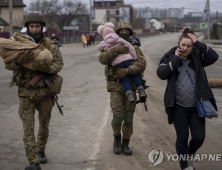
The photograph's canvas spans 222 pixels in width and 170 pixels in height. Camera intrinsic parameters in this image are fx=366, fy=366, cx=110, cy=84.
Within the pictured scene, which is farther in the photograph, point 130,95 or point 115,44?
point 115,44

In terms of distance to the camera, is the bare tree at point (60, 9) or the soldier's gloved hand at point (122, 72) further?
the bare tree at point (60, 9)

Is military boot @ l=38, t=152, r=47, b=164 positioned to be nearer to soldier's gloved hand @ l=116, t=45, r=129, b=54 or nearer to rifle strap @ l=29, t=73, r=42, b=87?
rifle strap @ l=29, t=73, r=42, b=87

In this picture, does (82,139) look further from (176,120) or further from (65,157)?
(176,120)

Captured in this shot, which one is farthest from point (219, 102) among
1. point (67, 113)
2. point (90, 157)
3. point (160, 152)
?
point (90, 157)

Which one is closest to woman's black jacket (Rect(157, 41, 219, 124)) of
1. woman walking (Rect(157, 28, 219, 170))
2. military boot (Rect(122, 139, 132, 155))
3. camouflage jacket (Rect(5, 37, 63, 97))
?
woman walking (Rect(157, 28, 219, 170))

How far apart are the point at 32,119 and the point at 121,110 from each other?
1.33 meters

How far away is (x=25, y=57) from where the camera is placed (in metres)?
4.43

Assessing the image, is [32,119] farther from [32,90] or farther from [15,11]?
[15,11]

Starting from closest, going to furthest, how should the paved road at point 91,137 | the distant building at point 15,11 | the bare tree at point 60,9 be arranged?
1. the paved road at point 91,137
2. the distant building at point 15,11
3. the bare tree at point 60,9

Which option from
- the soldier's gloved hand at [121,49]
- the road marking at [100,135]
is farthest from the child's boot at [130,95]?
the road marking at [100,135]

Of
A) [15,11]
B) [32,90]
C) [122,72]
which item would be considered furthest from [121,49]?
[15,11]

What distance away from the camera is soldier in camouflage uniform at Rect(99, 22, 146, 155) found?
520 centimetres

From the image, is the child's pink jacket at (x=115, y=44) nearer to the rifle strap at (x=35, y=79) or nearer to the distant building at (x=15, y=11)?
the rifle strap at (x=35, y=79)

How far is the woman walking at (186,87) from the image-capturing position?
14.5 ft
